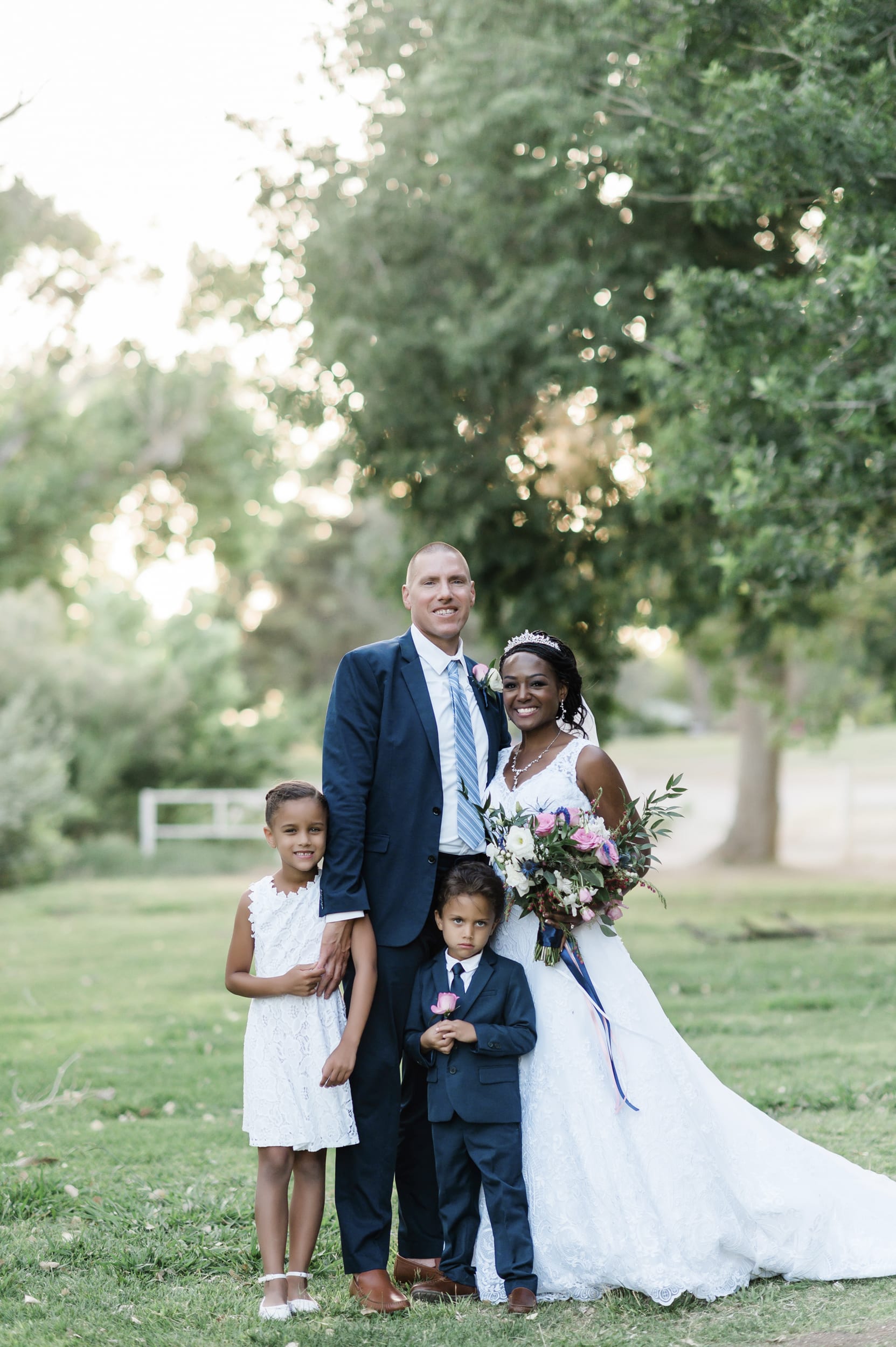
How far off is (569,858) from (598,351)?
8186mm

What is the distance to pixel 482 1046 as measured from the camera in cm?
446

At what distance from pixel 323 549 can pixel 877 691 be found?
1201 inches

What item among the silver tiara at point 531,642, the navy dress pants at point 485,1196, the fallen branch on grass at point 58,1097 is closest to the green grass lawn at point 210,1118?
the fallen branch on grass at point 58,1097

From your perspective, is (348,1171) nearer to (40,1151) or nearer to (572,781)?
(572,781)

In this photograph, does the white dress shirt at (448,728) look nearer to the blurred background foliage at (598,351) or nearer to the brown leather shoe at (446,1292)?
the brown leather shoe at (446,1292)

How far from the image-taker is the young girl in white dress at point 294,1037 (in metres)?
4.41

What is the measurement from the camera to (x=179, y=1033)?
30.2 ft

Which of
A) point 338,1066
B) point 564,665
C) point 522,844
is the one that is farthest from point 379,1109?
point 564,665

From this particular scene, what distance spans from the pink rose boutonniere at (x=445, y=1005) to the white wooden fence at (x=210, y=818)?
A: 58.0 ft

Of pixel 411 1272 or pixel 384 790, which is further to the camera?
pixel 411 1272

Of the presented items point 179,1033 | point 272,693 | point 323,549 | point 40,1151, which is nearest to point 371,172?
point 179,1033

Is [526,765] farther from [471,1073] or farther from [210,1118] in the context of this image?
[210,1118]

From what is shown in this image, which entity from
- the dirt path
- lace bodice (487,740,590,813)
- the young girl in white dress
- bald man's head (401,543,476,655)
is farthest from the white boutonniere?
the dirt path

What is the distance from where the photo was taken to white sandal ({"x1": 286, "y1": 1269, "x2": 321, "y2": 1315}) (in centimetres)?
435
